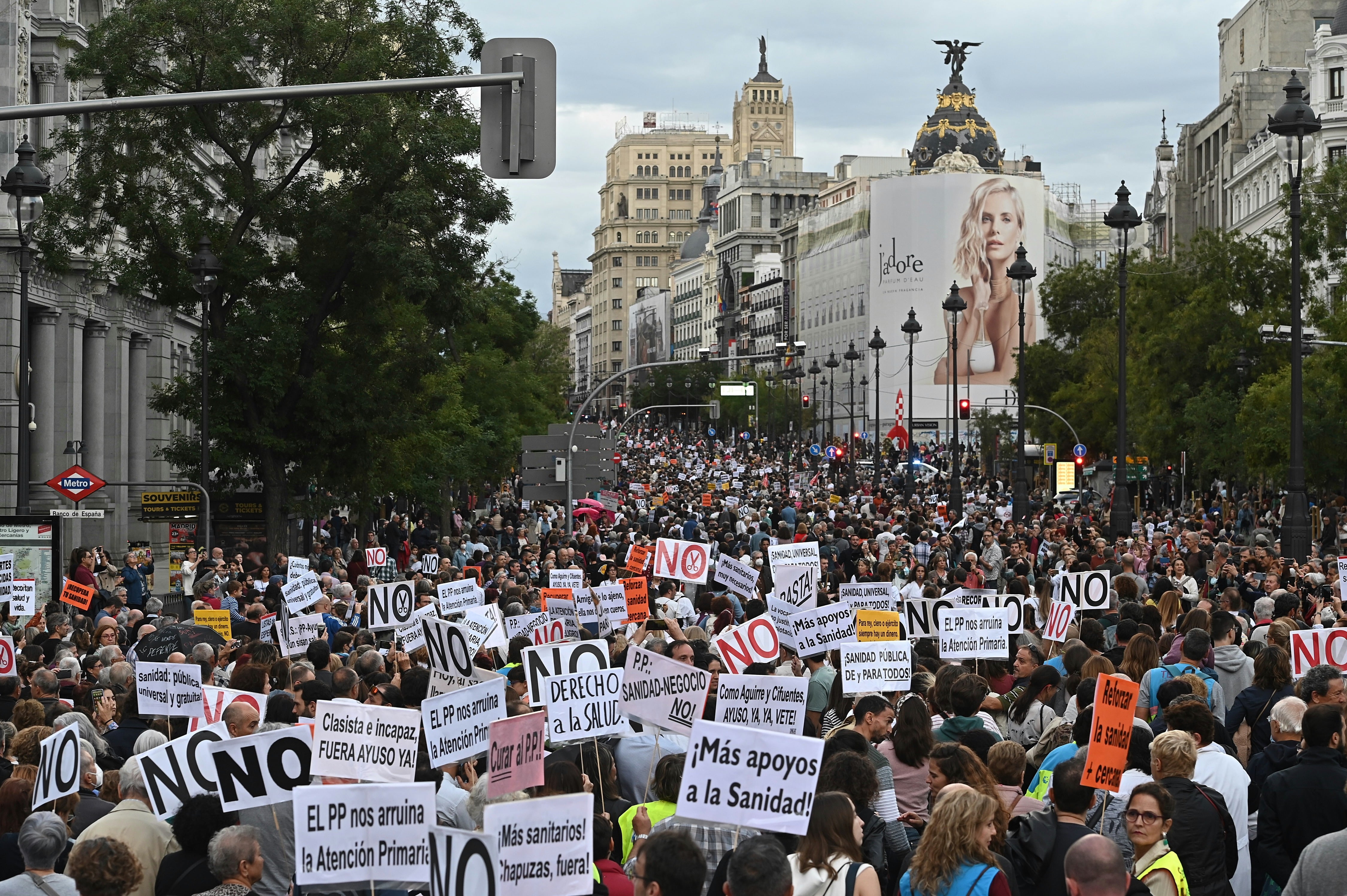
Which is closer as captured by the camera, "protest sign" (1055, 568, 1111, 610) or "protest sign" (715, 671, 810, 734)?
"protest sign" (715, 671, 810, 734)

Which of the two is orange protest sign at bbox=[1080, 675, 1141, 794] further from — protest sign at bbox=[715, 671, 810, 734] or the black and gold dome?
the black and gold dome

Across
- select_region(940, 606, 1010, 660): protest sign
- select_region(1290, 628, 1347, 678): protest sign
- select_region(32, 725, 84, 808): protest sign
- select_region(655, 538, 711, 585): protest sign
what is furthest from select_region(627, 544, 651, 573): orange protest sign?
select_region(32, 725, 84, 808): protest sign

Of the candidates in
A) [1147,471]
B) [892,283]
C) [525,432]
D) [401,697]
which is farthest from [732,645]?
[892,283]

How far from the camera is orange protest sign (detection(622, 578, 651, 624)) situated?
63.9ft

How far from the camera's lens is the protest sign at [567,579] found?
67.7ft

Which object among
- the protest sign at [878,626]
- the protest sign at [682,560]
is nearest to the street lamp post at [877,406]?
the protest sign at [682,560]

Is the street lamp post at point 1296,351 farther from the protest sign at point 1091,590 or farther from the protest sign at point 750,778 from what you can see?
the protest sign at point 750,778

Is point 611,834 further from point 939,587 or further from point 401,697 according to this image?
point 939,587

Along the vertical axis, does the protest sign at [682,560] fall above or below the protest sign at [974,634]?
above

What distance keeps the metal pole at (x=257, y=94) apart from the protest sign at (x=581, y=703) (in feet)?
13.6

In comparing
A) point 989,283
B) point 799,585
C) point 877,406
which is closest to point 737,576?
point 799,585

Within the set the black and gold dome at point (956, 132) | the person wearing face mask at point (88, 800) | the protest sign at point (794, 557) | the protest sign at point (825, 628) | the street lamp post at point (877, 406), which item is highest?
the black and gold dome at point (956, 132)

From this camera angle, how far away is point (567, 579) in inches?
818

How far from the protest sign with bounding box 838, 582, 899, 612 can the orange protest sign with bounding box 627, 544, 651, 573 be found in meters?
8.05
